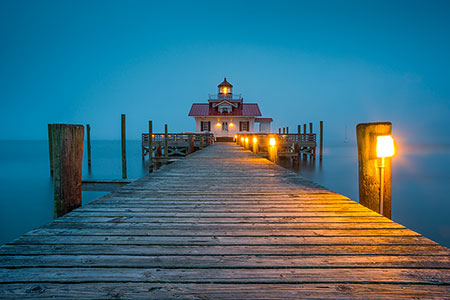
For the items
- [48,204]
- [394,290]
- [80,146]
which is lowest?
[48,204]

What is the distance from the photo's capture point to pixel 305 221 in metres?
2.98

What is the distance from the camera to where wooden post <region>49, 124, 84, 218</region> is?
3332 millimetres

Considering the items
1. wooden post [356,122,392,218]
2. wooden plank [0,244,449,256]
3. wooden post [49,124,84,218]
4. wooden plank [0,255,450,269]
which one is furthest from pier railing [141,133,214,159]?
wooden plank [0,255,450,269]

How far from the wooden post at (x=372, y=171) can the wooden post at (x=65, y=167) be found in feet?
13.7

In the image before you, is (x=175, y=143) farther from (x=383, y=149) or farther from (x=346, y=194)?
(x=383, y=149)

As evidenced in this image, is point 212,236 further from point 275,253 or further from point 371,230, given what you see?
point 371,230

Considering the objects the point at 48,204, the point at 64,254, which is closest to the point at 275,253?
the point at 64,254

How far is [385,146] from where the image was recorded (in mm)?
3668

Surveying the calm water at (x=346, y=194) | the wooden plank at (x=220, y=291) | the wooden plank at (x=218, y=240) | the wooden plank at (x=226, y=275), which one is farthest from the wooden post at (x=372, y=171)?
the calm water at (x=346, y=194)

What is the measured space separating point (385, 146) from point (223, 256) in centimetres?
293

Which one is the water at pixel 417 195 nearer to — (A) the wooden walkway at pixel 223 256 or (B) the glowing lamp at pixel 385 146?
(B) the glowing lamp at pixel 385 146

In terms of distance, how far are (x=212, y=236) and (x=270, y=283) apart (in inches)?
35.7

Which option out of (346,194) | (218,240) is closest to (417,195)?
(346,194)

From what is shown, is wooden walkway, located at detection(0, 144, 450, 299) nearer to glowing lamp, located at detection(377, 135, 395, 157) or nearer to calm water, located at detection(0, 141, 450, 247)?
glowing lamp, located at detection(377, 135, 395, 157)
